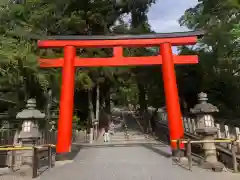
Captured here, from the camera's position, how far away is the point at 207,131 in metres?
7.07

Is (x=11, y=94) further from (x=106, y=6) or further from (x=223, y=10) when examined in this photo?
(x=223, y=10)

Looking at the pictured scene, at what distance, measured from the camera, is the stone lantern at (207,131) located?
6871mm

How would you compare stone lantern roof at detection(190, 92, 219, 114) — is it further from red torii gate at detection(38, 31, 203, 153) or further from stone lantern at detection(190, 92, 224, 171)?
red torii gate at detection(38, 31, 203, 153)

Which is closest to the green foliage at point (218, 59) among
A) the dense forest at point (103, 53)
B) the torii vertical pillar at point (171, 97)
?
the dense forest at point (103, 53)

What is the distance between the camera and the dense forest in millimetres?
11452

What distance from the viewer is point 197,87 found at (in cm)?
1903

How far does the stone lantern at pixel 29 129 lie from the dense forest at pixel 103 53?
93.1 inches

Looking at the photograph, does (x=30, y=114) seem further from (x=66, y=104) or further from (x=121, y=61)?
(x=121, y=61)

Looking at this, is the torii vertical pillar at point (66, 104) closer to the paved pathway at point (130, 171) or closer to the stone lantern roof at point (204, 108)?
the paved pathway at point (130, 171)

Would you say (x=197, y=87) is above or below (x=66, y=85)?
above

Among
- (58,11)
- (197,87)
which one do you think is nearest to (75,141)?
(58,11)

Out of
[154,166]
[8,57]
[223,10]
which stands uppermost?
[223,10]

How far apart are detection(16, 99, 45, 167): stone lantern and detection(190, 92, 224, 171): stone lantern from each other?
505 cm

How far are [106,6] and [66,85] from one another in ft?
38.9
